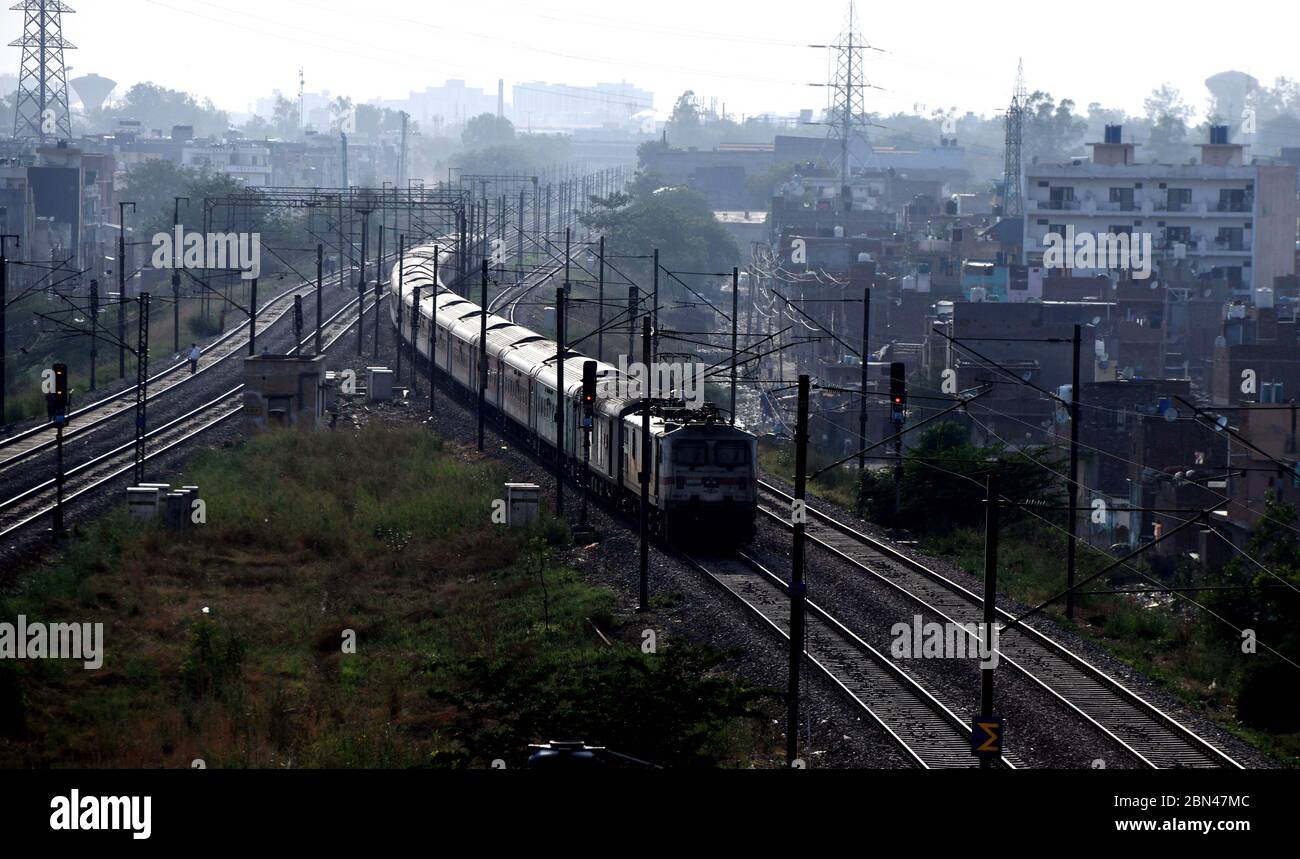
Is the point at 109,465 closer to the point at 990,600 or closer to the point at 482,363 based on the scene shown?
the point at 482,363

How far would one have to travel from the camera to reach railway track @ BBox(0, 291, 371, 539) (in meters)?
32.0

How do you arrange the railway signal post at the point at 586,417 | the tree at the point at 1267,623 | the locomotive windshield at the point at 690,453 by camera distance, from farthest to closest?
the railway signal post at the point at 586,417
the locomotive windshield at the point at 690,453
the tree at the point at 1267,623

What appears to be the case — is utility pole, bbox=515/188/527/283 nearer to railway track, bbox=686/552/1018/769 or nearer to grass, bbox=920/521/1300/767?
grass, bbox=920/521/1300/767

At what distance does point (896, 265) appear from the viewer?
9950 centimetres

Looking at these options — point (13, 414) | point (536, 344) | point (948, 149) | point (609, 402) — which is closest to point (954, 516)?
point (609, 402)

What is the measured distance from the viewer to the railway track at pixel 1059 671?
1864 centimetres

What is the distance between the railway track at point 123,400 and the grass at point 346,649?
627 cm

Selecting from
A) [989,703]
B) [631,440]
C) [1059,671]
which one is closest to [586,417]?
[631,440]

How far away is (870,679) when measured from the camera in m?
21.3

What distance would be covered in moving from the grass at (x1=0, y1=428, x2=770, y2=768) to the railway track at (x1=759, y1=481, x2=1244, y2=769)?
14.0ft

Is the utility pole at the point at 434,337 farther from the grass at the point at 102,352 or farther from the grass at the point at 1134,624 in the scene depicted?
the grass at the point at 1134,624
